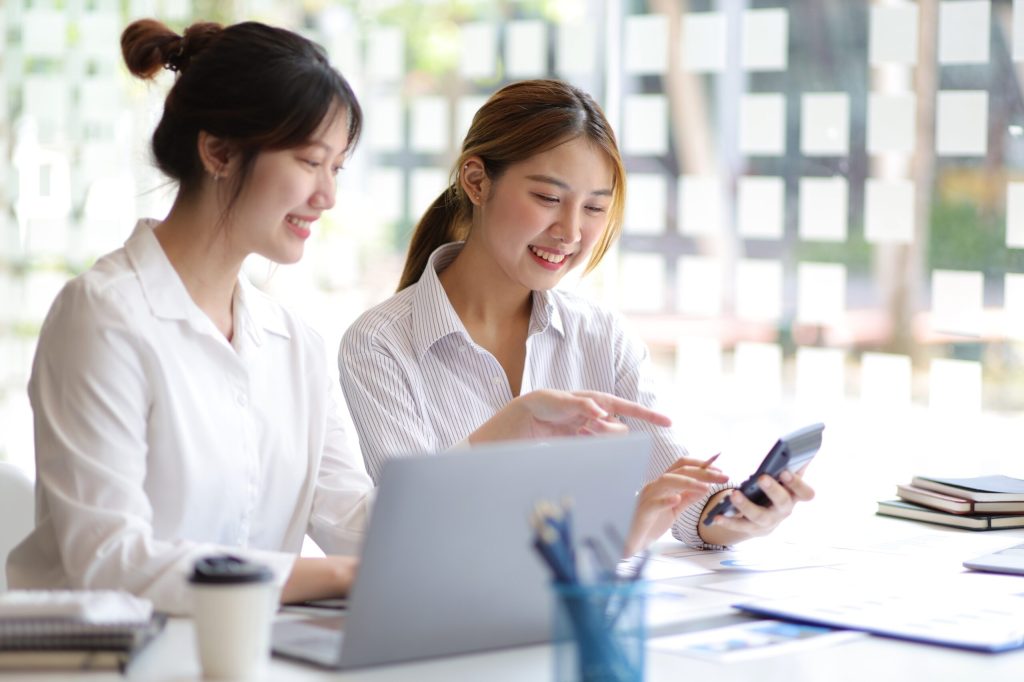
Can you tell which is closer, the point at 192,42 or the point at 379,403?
the point at 192,42

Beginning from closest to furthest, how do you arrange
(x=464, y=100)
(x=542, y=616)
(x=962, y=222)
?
1. (x=542, y=616)
2. (x=962, y=222)
3. (x=464, y=100)

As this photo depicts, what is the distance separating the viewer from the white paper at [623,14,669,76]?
12.0 feet

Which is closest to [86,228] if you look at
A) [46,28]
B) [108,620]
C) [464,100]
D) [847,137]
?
[46,28]

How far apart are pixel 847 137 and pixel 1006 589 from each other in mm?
1795

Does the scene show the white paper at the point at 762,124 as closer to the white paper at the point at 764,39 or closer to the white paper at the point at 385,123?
the white paper at the point at 764,39

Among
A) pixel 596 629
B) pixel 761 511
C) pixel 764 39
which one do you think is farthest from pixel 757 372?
pixel 596 629

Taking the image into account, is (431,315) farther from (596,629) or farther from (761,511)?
(596,629)

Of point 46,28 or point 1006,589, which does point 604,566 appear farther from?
point 46,28

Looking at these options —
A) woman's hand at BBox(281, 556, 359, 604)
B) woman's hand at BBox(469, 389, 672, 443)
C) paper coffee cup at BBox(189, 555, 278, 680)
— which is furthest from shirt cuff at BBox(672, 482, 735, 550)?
paper coffee cup at BBox(189, 555, 278, 680)

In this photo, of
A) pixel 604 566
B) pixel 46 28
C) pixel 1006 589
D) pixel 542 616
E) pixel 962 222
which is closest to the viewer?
pixel 604 566

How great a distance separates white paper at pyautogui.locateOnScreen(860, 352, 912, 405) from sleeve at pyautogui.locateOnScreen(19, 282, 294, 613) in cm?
214

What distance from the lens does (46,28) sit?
462 centimetres

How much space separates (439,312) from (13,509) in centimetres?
77

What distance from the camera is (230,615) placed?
1.21m
